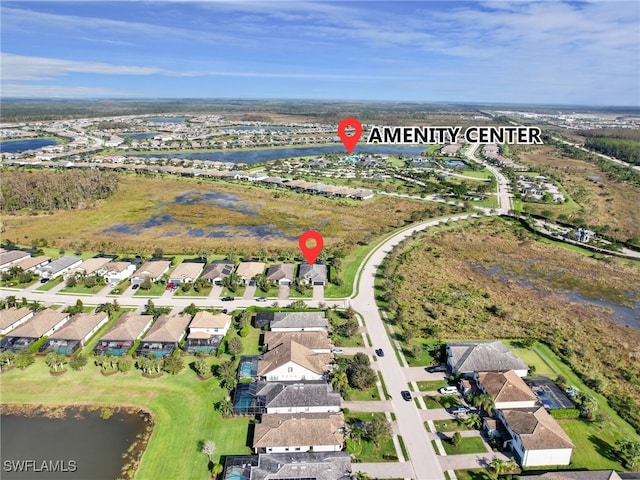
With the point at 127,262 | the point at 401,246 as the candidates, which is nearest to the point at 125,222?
the point at 127,262

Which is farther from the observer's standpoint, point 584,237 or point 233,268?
point 584,237

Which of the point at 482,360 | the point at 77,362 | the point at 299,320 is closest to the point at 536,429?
the point at 482,360

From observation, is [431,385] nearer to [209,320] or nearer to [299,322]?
[299,322]

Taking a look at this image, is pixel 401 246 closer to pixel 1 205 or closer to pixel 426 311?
pixel 426 311

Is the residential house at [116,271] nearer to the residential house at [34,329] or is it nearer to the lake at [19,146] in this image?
the residential house at [34,329]

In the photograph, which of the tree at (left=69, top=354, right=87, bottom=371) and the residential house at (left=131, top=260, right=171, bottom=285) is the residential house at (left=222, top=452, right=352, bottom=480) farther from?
the residential house at (left=131, top=260, right=171, bottom=285)

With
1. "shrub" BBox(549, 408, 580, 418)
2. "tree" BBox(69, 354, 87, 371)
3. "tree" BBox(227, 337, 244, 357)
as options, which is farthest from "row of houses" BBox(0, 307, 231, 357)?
"shrub" BBox(549, 408, 580, 418)

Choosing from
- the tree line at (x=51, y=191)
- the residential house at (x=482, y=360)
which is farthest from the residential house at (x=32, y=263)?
the residential house at (x=482, y=360)
